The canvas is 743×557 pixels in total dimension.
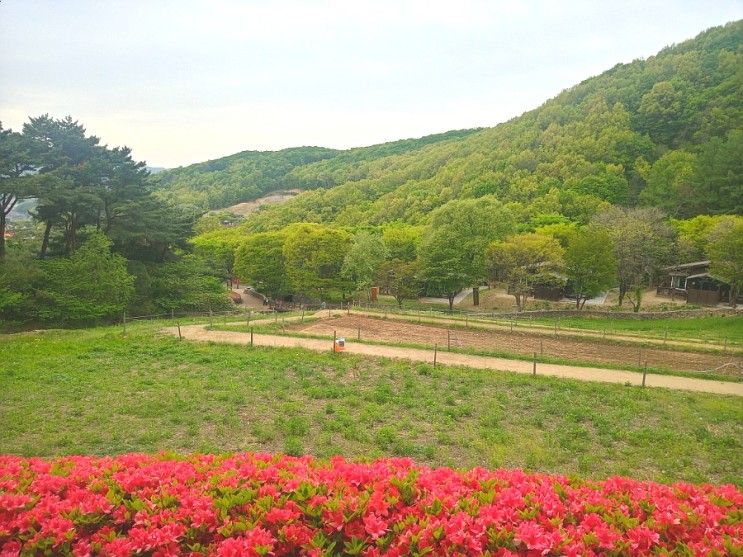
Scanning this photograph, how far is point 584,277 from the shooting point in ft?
123

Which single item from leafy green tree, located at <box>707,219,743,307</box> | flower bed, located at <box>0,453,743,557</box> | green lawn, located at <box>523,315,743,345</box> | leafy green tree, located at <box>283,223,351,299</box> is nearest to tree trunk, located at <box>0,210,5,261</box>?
leafy green tree, located at <box>283,223,351,299</box>

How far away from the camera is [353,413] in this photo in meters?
12.6

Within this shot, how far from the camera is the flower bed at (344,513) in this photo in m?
3.81

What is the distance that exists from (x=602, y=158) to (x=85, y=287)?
3151 inches

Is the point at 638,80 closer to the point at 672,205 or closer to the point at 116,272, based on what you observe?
the point at 672,205

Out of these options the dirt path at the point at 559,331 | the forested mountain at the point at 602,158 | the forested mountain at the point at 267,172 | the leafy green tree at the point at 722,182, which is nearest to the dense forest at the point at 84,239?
the dirt path at the point at 559,331

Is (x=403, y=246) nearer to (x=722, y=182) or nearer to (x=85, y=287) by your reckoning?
(x=85, y=287)

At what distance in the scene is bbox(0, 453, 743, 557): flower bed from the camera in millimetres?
3807

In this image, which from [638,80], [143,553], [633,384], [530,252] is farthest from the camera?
[638,80]

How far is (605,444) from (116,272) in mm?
27376

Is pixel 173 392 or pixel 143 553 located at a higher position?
pixel 143 553

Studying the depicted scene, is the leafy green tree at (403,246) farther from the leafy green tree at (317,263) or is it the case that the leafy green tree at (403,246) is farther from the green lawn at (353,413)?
the green lawn at (353,413)

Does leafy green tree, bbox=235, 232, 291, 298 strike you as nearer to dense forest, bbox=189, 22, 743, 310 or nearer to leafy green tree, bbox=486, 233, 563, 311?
dense forest, bbox=189, 22, 743, 310

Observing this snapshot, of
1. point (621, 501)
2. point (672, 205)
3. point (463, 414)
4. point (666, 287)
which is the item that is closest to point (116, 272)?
point (463, 414)
